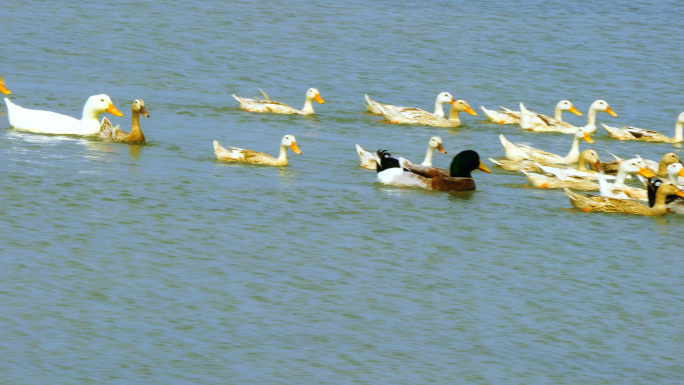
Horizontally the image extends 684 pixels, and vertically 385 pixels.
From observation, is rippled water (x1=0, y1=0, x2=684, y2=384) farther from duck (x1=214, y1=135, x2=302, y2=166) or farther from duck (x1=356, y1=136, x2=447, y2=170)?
duck (x1=356, y1=136, x2=447, y2=170)

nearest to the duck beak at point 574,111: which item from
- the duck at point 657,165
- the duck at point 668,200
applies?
the duck at point 657,165

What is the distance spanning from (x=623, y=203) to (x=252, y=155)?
5.40m

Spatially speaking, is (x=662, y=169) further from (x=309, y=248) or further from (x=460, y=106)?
(x=309, y=248)

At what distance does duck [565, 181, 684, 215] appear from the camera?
53.2 feet

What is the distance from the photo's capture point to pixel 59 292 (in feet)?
37.8

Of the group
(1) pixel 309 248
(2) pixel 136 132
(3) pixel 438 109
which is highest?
(3) pixel 438 109

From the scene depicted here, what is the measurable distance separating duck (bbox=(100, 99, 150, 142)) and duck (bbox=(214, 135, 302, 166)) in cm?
192

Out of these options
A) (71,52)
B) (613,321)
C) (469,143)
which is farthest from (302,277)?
(71,52)

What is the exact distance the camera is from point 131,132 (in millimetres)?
19578

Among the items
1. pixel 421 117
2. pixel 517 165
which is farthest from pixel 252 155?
pixel 421 117

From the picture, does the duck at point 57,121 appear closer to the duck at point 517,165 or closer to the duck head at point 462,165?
the duck head at point 462,165

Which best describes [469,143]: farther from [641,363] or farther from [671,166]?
[641,363]

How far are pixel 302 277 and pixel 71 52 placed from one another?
17.2m

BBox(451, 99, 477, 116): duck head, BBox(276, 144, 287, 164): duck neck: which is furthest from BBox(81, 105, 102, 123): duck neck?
BBox(451, 99, 477, 116): duck head
